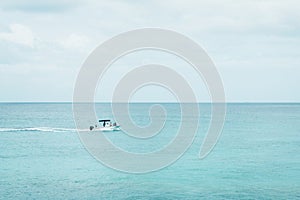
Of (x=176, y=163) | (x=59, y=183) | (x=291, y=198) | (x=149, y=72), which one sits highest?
(x=149, y=72)

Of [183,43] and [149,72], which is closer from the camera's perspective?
[183,43]

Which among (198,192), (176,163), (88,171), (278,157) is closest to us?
(198,192)

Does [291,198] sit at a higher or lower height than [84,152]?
lower

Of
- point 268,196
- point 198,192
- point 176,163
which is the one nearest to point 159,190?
point 198,192

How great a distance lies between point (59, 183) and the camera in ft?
162

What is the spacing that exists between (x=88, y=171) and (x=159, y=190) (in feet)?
47.5

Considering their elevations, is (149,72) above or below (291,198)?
above

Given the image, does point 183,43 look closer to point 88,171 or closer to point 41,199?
point 41,199

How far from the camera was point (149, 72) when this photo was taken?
141 ft

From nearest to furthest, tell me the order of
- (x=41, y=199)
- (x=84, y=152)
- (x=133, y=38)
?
(x=133, y=38), (x=41, y=199), (x=84, y=152)

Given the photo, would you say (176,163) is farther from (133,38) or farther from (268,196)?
(133,38)

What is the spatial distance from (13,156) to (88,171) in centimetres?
1873

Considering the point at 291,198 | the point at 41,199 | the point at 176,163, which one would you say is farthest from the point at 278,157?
the point at 41,199

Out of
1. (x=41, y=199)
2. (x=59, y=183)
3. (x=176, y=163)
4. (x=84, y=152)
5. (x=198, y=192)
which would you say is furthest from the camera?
(x=84, y=152)
